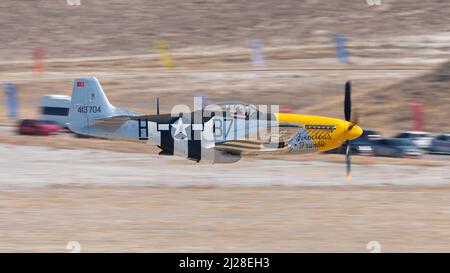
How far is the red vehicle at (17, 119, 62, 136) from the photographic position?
46156mm

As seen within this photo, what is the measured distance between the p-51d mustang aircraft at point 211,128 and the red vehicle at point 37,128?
548 inches

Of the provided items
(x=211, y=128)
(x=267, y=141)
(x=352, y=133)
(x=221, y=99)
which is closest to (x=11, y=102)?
(x=221, y=99)

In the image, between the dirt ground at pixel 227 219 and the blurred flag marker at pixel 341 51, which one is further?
the blurred flag marker at pixel 341 51

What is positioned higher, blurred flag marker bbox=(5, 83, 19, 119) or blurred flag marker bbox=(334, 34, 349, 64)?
blurred flag marker bbox=(334, 34, 349, 64)

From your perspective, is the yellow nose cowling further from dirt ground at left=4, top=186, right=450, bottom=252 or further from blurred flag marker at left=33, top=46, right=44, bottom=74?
blurred flag marker at left=33, top=46, right=44, bottom=74

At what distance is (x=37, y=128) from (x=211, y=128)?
16581mm

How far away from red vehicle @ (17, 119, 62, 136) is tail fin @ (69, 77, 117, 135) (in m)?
13.9

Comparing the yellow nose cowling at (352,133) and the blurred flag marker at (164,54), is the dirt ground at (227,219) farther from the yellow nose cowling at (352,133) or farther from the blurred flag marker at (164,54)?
the blurred flag marker at (164,54)

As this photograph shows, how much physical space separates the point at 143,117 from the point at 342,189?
287 inches

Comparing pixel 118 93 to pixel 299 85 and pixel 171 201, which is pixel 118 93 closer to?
pixel 299 85

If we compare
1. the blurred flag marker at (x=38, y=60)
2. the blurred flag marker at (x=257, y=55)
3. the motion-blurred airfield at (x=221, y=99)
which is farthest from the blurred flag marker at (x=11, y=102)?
the blurred flag marker at (x=257, y=55)

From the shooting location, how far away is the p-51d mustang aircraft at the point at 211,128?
31.9 meters

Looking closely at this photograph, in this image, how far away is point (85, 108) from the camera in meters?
32.5

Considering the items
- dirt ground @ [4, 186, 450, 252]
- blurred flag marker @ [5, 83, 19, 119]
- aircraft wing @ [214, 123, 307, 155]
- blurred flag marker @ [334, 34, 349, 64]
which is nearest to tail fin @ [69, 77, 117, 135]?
dirt ground @ [4, 186, 450, 252]
